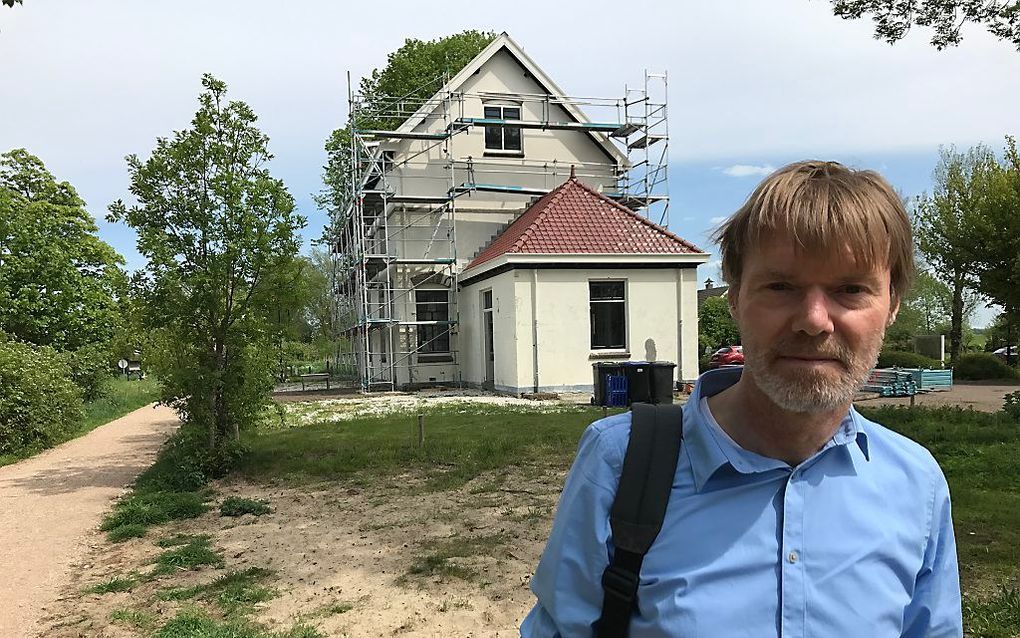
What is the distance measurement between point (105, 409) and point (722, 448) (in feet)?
74.1

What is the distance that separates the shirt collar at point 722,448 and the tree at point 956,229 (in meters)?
29.1

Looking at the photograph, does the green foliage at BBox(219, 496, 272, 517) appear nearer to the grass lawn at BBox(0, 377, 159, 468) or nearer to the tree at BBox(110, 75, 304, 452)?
the tree at BBox(110, 75, 304, 452)

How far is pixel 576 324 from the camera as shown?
778 inches

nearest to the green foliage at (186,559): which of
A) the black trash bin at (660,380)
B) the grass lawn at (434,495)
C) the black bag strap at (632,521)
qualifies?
the grass lawn at (434,495)

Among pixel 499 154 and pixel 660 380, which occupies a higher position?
pixel 499 154

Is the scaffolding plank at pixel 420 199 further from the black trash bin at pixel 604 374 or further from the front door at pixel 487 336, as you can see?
the black trash bin at pixel 604 374

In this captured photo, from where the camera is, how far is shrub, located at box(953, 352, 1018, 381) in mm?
26281

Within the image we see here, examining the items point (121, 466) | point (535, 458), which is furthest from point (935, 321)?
point (121, 466)

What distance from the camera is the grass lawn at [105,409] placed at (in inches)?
498

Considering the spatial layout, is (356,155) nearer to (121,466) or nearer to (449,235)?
(449,235)

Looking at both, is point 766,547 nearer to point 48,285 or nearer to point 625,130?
point 625,130

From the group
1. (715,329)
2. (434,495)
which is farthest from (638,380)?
(715,329)

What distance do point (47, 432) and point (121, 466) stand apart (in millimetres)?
3198

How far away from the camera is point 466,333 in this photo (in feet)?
77.9
